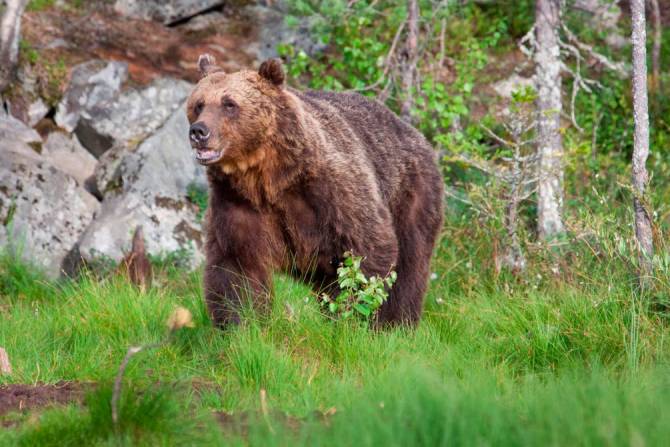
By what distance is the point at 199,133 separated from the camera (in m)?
5.58

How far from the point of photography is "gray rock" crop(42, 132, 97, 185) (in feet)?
33.1

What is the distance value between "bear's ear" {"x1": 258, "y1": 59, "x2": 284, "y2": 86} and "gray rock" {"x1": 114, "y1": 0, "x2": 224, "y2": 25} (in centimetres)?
642

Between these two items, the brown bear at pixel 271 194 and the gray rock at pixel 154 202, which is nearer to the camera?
the brown bear at pixel 271 194

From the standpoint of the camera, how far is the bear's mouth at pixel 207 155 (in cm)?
565

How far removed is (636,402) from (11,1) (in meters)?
8.05

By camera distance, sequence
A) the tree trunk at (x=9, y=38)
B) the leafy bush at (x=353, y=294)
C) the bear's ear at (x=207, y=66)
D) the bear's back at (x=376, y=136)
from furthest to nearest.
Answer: the tree trunk at (x=9, y=38) → the bear's back at (x=376, y=136) → the bear's ear at (x=207, y=66) → the leafy bush at (x=353, y=294)

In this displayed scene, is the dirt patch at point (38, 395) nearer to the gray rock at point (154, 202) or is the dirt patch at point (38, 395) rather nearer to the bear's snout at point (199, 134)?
the bear's snout at point (199, 134)

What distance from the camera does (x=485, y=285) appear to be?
7484 mm

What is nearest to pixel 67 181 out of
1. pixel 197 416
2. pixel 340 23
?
pixel 340 23

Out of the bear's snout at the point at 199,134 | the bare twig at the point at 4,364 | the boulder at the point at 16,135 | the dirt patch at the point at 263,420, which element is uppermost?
the bear's snout at the point at 199,134

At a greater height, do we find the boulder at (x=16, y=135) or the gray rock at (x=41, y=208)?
the boulder at (x=16, y=135)

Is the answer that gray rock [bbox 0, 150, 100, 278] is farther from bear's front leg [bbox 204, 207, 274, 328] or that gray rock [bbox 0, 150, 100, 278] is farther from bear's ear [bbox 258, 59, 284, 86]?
bear's ear [bbox 258, 59, 284, 86]

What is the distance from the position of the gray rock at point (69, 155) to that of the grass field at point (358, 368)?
244 cm

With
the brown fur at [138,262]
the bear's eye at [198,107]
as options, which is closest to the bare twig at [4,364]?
the bear's eye at [198,107]
